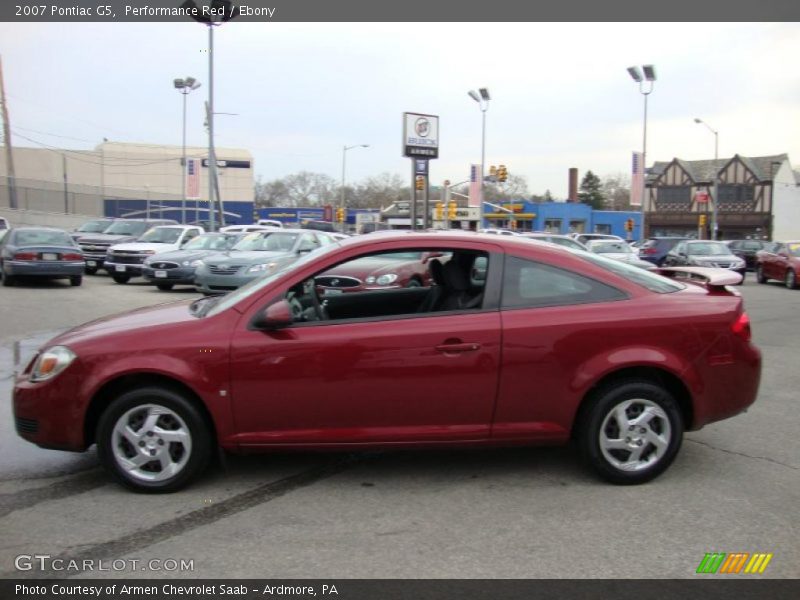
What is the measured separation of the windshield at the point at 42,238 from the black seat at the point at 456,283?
1506 cm

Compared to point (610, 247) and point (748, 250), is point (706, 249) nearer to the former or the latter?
point (610, 247)

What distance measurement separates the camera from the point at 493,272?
445 centimetres

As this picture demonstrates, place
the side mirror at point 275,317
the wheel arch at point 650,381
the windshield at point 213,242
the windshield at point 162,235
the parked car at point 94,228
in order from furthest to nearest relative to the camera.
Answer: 1. the parked car at point 94,228
2. the windshield at point 162,235
3. the windshield at point 213,242
4. the wheel arch at point 650,381
5. the side mirror at point 275,317

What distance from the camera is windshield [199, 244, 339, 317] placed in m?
4.41

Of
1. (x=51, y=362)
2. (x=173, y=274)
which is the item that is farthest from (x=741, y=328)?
(x=173, y=274)

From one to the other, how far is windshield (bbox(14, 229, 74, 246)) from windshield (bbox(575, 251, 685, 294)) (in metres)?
15.9

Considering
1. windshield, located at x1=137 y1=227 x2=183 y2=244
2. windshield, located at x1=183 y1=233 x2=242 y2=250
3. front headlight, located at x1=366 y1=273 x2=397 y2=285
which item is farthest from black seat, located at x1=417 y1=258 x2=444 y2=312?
windshield, located at x1=137 y1=227 x2=183 y2=244

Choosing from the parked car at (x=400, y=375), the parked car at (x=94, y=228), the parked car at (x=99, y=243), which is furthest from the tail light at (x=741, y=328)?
the parked car at (x=94, y=228)

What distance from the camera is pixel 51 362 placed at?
4242mm

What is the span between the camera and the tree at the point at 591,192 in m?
107

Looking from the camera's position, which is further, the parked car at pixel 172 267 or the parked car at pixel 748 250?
the parked car at pixel 748 250

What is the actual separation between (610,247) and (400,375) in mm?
20430

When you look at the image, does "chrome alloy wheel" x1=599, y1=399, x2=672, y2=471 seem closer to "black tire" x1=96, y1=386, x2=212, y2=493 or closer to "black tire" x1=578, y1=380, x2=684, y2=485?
"black tire" x1=578, y1=380, x2=684, y2=485

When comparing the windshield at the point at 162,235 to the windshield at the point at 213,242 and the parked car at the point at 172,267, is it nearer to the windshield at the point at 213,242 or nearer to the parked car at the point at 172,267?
the windshield at the point at 213,242
